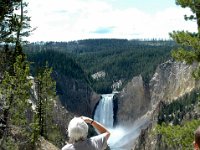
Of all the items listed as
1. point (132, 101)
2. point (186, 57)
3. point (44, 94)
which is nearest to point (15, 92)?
point (186, 57)

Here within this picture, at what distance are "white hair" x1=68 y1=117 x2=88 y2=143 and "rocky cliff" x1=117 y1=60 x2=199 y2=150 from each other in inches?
5009

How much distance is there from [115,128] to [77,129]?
6706 inches

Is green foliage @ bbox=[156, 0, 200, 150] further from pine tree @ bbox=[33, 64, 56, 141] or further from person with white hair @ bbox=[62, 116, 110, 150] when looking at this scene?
pine tree @ bbox=[33, 64, 56, 141]

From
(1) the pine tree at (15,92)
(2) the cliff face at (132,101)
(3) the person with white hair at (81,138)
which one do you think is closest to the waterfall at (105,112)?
(2) the cliff face at (132,101)

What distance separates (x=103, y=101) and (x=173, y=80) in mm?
37174

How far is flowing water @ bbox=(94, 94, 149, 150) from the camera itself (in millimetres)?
149000

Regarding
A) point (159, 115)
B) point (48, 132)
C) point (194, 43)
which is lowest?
point (159, 115)

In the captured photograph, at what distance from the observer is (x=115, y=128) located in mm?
176625

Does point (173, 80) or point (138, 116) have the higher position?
point (173, 80)

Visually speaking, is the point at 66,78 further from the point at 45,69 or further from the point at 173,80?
the point at 45,69

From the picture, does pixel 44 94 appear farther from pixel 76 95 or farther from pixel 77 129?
pixel 76 95

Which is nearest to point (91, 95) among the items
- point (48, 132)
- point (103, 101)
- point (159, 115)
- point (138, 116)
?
point (103, 101)

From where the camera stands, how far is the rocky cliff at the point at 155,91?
480 feet

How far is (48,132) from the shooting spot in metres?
49.8
